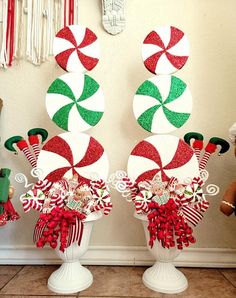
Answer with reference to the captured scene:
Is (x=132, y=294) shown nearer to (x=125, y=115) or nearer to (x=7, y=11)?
(x=125, y=115)

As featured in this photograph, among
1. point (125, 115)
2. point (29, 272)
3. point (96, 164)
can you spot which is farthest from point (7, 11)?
point (29, 272)

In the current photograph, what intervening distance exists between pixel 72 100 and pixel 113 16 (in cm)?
46

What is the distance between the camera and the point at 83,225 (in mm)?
1038

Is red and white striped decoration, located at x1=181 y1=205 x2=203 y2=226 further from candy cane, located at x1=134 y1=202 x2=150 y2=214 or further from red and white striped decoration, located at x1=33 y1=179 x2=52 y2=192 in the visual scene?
red and white striped decoration, located at x1=33 y1=179 x2=52 y2=192

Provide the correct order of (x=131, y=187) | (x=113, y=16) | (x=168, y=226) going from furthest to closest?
(x=113, y=16) < (x=131, y=187) < (x=168, y=226)

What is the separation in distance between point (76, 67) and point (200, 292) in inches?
40.0

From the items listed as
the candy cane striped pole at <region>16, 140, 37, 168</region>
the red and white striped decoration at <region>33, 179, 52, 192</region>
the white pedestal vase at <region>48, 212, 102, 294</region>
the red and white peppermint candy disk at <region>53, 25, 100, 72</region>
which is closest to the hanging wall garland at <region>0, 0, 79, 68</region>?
the red and white peppermint candy disk at <region>53, 25, 100, 72</region>

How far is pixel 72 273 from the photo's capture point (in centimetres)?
109

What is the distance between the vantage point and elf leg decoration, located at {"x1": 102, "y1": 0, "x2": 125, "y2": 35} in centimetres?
127

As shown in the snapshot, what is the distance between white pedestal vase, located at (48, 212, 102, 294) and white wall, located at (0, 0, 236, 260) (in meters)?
0.24

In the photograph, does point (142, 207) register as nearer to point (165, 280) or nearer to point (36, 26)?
point (165, 280)

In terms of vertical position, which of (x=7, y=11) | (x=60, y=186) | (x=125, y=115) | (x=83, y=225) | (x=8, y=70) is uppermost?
(x=7, y=11)

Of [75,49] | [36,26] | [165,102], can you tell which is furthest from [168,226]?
[36,26]

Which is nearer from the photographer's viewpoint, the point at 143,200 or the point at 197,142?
the point at 143,200
